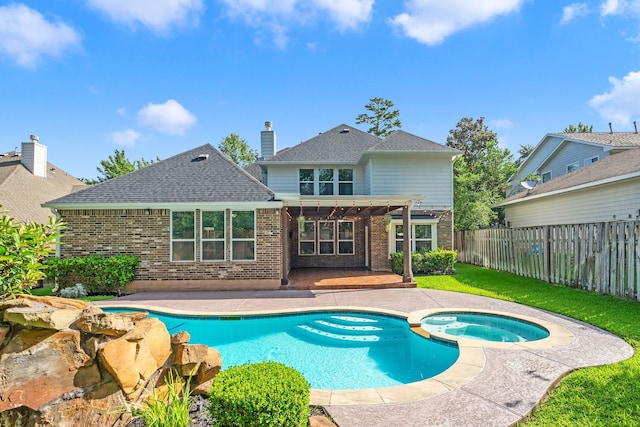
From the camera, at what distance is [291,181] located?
58.6 feet

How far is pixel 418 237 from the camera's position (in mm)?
16391

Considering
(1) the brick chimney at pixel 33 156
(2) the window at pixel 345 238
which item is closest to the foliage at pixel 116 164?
(1) the brick chimney at pixel 33 156

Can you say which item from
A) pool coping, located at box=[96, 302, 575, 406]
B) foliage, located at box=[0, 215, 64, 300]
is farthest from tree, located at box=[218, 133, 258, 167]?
foliage, located at box=[0, 215, 64, 300]

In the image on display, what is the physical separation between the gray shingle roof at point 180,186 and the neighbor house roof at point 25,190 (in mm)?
6441

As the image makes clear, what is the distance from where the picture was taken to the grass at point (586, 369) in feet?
11.5

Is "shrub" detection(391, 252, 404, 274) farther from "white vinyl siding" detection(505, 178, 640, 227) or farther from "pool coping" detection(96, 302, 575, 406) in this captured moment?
"white vinyl siding" detection(505, 178, 640, 227)

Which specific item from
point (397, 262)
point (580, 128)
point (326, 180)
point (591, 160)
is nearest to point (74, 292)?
point (326, 180)

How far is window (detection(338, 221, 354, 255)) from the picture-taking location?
18.0 meters

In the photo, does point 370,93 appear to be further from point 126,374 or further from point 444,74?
point 126,374

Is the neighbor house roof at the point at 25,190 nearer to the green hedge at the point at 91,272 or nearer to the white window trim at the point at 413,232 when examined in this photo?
the green hedge at the point at 91,272

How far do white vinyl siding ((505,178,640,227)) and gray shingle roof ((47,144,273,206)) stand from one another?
42.3ft

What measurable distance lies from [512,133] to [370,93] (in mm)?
17458

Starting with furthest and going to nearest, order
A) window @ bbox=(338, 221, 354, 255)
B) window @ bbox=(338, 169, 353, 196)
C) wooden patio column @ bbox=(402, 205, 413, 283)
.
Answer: window @ bbox=(338, 169, 353, 196) → window @ bbox=(338, 221, 354, 255) → wooden patio column @ bbox=(402, 205, 413, 283)

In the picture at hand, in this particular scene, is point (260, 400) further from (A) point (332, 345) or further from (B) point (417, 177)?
(B) point (417, 177)
